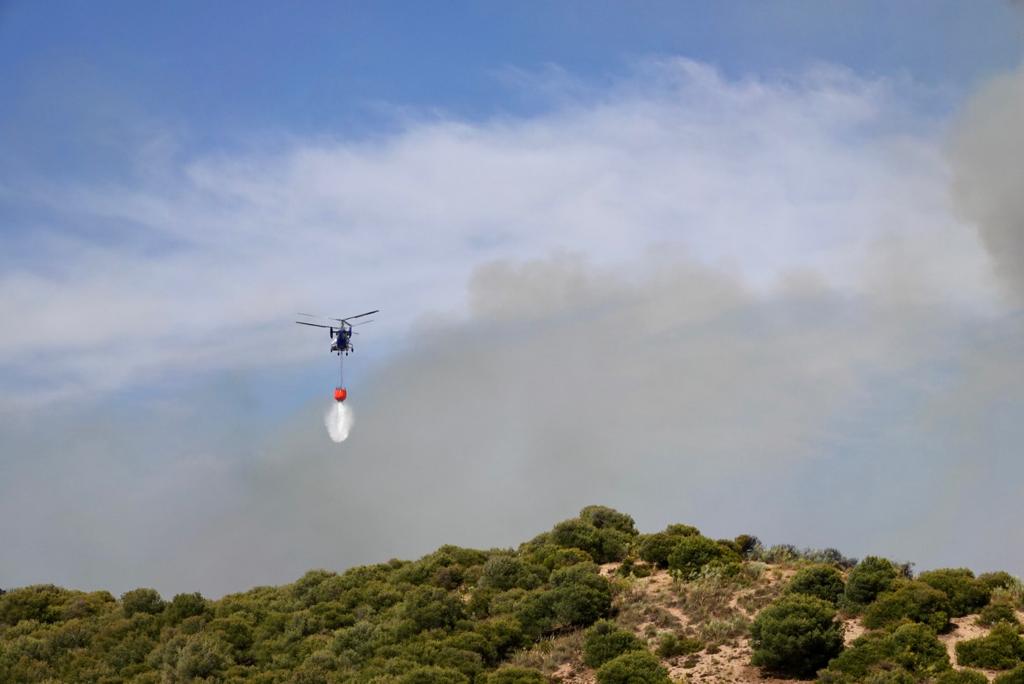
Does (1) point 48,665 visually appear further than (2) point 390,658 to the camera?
Yes

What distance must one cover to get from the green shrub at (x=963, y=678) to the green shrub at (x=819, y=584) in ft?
Answer: 32.5

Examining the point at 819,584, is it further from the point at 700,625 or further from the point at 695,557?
the point at 695,557

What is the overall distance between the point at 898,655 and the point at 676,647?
9366mm

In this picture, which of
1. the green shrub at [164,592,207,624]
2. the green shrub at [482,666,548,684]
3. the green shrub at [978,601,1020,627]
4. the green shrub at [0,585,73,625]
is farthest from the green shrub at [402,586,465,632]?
the green shrub at [0,585,73,625]

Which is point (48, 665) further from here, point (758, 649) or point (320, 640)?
point (758, 649)

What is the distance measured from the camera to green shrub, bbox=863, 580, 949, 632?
49781mm

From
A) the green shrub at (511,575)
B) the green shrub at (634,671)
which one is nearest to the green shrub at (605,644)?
the green shrub at (634,671)

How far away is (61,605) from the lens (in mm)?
71812

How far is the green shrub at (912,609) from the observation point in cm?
4978

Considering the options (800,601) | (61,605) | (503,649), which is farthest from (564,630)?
(61,605)

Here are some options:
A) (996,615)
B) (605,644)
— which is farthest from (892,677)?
(605,644)

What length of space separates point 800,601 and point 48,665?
39.0m

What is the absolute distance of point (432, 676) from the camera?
4772 centimetres

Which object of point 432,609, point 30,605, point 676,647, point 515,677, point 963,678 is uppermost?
point 30,605
